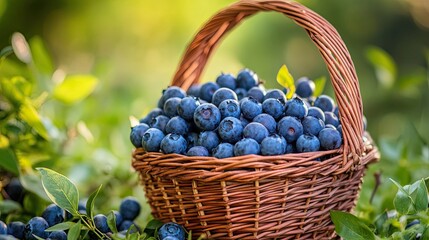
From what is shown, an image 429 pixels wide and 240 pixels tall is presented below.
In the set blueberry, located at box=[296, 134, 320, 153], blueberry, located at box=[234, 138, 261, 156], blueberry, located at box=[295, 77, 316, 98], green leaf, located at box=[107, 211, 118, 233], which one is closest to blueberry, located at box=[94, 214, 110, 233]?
green leaf, located at box=[107, 211, 118, 233]

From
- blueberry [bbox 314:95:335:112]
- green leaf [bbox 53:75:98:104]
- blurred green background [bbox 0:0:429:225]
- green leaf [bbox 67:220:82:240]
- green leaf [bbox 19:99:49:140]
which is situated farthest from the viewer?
blurred green background [bbox 0:0:429:225]

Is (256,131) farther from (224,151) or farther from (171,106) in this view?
(171,106)

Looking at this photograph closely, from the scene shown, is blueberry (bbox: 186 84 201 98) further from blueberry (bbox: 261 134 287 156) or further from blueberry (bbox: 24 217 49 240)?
blueberry (bbox: 24 217 49 240)

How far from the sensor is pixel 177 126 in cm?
106

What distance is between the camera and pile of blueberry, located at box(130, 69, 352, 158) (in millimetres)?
997

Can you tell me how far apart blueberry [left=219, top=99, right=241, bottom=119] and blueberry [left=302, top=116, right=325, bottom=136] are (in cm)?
13

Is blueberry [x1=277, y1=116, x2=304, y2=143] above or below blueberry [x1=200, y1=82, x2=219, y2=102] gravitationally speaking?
below

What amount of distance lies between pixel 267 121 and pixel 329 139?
12 cm

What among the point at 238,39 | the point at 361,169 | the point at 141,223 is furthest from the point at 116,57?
the point at 361,169

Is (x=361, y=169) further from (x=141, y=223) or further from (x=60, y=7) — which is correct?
(x=60, y=7)

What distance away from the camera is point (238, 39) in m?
2.92

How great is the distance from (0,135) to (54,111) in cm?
33

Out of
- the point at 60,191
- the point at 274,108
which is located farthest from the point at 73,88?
the point at 274,108

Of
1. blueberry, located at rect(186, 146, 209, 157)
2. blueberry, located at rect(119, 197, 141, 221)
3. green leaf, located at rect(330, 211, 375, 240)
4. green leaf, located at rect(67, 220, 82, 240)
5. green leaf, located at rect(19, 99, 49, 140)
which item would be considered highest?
green leaf, located at rect(19, 99, 49, 140)
